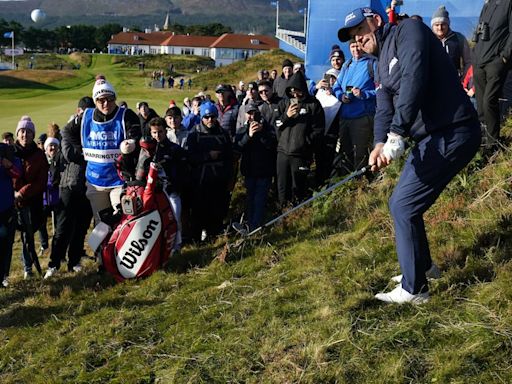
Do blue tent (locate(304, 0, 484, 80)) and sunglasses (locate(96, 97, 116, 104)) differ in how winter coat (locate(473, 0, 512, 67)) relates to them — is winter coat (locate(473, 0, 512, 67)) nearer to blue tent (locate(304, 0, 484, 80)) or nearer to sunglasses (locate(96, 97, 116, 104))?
sunglasses (locate(96, 97, 116, 104))

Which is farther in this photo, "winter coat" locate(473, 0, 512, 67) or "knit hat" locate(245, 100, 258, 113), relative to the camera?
"knit hat" locate(245, 100, 258, 113)

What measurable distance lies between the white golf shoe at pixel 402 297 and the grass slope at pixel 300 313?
0.19 feet

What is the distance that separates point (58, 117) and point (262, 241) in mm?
22654

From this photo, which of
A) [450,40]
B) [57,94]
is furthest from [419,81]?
[57,94]

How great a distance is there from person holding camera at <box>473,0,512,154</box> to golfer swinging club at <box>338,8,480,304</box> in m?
2.49

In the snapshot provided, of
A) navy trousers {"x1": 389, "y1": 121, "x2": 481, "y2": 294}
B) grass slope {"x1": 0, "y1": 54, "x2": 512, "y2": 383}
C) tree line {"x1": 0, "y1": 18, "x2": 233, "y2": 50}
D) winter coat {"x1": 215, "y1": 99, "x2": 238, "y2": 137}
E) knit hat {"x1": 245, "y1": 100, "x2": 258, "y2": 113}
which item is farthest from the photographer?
tree line {"x1": 0, "y1": 18, "x2": 233, "y2": 50}

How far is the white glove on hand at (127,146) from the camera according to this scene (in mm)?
6363

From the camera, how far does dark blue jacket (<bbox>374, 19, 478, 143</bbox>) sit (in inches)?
147

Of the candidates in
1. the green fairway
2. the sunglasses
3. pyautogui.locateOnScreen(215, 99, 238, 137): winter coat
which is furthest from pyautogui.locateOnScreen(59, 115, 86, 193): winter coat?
the green fairway

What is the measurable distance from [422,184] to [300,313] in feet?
4.55

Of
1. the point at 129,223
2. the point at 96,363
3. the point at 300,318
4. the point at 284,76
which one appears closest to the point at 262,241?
the point at 129,223

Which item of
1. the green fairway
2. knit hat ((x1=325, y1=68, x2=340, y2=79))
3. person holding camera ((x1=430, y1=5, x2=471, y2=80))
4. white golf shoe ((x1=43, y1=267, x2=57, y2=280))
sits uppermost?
person holding camera ((x1=430, y1=5, x2=471, y2=80))

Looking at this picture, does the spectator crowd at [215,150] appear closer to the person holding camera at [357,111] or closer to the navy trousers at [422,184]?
the person holding camera at [357,111]

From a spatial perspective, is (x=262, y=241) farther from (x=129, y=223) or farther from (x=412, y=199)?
(x=412, y=199)
